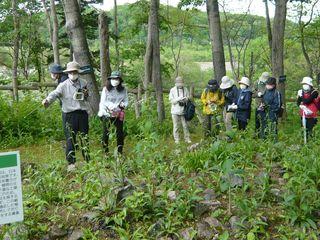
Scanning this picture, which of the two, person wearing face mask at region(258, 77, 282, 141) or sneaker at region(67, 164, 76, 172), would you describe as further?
person wearing face mask at region(258, 77, 282, 141)

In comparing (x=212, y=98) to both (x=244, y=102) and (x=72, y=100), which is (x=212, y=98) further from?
(x=72, y=100)

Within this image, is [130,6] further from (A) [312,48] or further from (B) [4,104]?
(A) [312,48]

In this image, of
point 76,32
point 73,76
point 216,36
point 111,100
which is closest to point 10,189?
point 73,76

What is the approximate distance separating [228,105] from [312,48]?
24816 mm

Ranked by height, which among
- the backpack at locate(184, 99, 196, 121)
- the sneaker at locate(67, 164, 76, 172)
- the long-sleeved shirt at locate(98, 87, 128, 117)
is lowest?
the sneaker at locate(67, 164, 76, 172)

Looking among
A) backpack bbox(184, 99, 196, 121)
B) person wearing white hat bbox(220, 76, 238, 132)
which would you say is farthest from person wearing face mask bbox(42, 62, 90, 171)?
person wearing white hat bbox(220, 76, 238, 132)

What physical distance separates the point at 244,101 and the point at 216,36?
6.66 feet

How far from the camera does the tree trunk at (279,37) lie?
11438 mm

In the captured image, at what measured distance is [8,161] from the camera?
11.2ft

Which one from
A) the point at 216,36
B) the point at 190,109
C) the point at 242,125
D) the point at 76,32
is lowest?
the point at 242,125

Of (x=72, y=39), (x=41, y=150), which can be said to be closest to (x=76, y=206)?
(x=41, y=150)

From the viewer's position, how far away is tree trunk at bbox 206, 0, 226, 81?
912 cm

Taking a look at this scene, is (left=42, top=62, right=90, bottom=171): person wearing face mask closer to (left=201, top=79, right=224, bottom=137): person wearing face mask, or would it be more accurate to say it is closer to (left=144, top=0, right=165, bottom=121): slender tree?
(left=201, top=79, right=224, bottom=137): person wearing face mask

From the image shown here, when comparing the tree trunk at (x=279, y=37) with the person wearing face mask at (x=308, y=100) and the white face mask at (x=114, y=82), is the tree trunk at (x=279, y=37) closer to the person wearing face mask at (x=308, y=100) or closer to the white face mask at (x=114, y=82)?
the person wearing face mask at (x=308, y=100)
